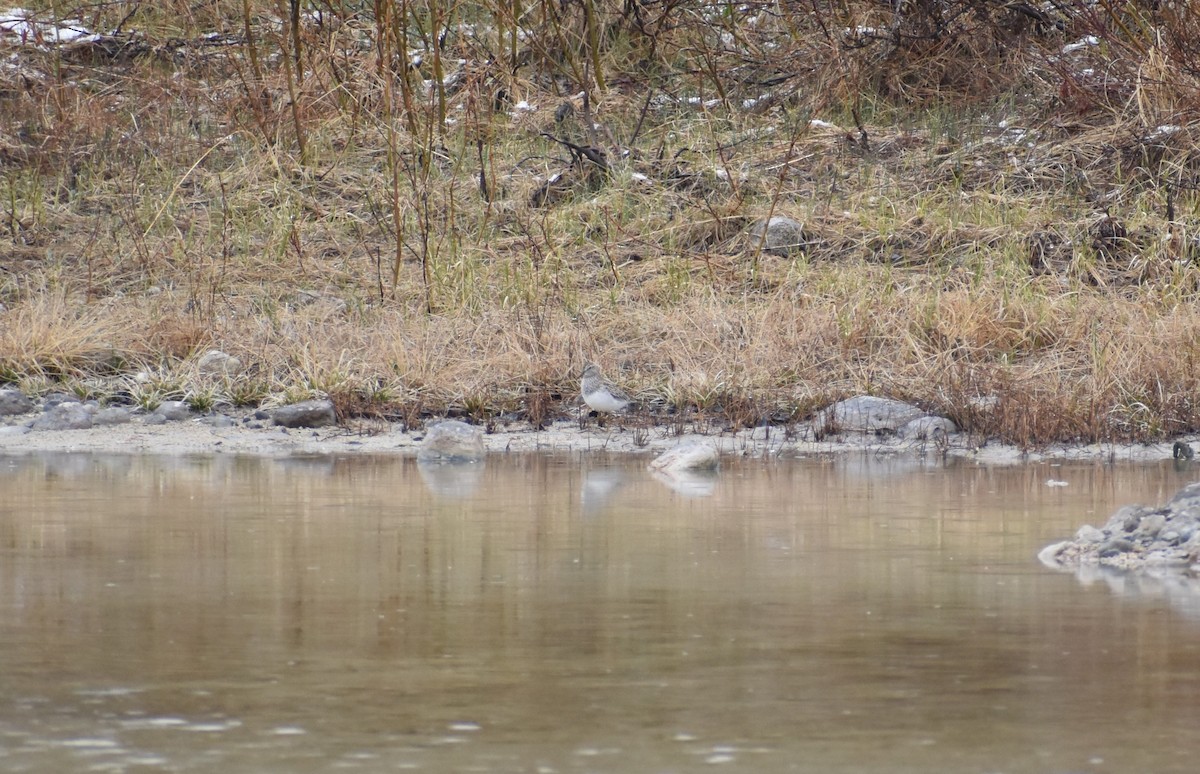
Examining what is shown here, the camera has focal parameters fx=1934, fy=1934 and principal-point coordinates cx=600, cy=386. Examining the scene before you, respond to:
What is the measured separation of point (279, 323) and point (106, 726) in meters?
7.99

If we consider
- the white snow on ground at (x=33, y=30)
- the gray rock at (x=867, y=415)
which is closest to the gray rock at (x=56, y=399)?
the gray rock at (x=867, y=415)

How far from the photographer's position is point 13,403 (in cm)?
985

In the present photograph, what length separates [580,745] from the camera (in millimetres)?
3305

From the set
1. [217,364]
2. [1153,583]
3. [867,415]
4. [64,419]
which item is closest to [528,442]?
[867,415]

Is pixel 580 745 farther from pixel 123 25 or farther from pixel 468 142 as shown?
pixel 123 25

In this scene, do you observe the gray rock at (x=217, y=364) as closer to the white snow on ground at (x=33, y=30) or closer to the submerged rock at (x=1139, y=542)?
the submerged rock at (x=1139, y=542)

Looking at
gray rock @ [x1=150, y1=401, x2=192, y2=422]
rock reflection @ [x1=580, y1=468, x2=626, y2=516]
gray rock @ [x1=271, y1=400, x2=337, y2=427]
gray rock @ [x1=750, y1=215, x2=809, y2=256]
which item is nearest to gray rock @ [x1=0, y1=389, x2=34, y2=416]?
gray rock @ [x1=150, y1=401, x2=192, y2=422]

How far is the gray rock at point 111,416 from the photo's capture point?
382 inches

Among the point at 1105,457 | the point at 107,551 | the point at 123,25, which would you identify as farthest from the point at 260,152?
the point at 107,551

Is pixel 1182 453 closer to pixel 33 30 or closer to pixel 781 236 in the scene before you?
pixel 781 236

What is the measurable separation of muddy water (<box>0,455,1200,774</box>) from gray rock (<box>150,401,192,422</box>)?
2.62 m

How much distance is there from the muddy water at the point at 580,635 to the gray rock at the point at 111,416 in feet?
8.49

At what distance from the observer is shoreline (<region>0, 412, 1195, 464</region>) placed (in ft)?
28.9

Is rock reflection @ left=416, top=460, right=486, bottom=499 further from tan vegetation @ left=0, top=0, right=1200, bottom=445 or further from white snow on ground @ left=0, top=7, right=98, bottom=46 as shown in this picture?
white snow on ground @ left=0, top=7, right=98, bottom=46
